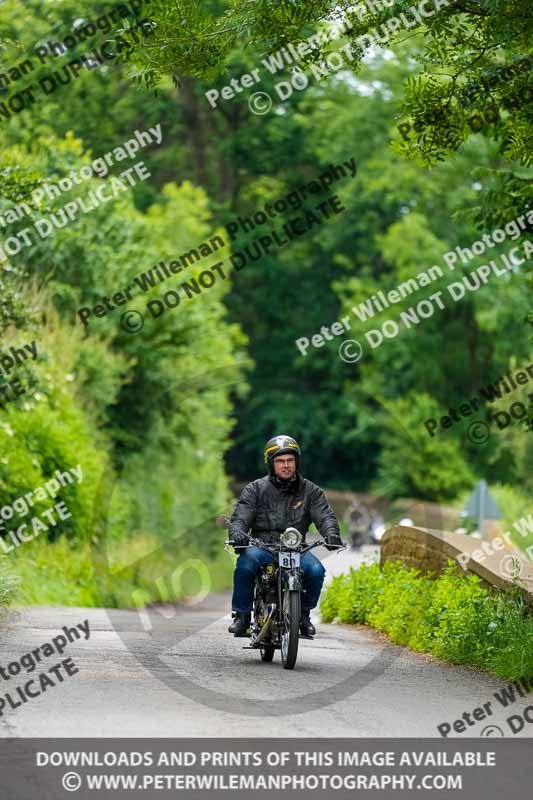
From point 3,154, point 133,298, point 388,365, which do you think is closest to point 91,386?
point 133,298

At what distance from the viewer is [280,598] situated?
12219 mm

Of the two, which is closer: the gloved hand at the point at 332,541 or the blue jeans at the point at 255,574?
the gloved hand at the point at 332,541

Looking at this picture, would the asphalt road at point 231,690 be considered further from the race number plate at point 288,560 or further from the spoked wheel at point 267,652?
the race number plate at point 288,560

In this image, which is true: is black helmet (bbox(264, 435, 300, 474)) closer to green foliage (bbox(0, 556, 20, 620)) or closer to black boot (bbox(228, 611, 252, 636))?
black boot (bbox(228, 611, 252, 636))

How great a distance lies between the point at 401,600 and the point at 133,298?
18282mm

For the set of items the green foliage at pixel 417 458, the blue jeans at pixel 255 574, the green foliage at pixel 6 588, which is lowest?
the green foliage at pixel 417 458

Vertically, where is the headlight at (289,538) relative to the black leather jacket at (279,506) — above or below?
below

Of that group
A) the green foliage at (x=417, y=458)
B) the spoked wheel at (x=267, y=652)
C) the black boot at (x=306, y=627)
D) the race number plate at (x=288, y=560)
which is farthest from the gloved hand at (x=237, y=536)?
the green foliage at (x=417, y=458)

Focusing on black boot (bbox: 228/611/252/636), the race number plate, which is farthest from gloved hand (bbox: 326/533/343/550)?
black boot (bbox: 228/611/252/636)

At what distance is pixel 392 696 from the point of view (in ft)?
36.0

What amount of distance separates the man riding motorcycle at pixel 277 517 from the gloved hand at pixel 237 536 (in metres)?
0.12

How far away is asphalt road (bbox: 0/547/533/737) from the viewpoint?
909 cm

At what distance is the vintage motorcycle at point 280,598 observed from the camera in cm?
1196

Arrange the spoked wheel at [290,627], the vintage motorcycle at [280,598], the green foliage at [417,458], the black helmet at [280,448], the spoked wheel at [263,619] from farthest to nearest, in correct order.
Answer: the green foliage at [417,458] → the black helmet at [280,448] → the spoked wheel at [263,619] → the vintage motorcycle at [280,598] → the spoked wheel at [290,627]
